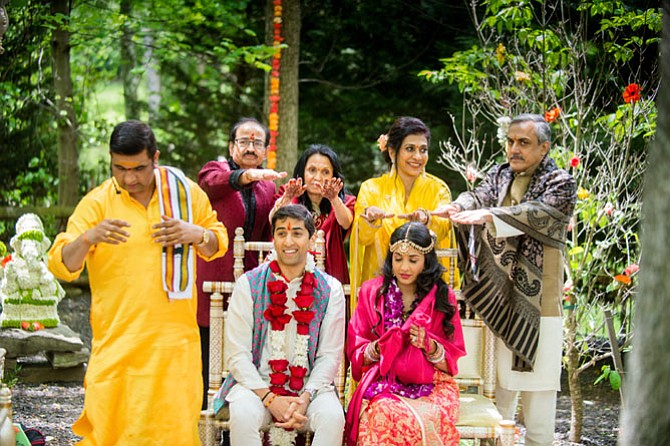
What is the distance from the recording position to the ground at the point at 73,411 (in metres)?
5.98

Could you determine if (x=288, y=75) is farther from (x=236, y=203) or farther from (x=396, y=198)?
(x=396, y=198)

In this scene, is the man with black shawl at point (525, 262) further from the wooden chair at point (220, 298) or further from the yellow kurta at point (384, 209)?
the wooden chair at point (220, 298)

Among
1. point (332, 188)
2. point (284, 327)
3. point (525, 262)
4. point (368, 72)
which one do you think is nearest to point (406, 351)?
point (284, 327)

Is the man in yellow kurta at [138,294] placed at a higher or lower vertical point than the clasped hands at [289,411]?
higher

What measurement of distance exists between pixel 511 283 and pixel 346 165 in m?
6.75

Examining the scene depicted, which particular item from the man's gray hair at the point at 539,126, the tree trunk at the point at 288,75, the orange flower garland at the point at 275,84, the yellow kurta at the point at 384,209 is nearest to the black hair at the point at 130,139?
the yellow kurta at the point at 384,209

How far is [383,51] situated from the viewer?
34.1 ft

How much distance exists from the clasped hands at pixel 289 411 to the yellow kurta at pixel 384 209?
2.88ft

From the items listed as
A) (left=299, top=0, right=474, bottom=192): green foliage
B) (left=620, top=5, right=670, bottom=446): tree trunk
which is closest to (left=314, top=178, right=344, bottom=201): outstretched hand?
(left=620, top=5, right=670, bottom=446): tree trunk

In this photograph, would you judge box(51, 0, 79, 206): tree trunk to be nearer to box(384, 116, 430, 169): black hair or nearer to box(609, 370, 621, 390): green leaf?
box(384, 116, 430, 169): black hair

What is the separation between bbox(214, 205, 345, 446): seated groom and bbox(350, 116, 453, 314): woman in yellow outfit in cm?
49

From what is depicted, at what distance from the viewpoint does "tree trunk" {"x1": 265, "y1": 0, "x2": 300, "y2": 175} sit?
29.7 ft

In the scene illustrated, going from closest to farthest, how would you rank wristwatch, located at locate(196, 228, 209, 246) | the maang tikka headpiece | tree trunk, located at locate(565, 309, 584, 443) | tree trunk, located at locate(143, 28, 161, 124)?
1. wristwatch, located at locate(196, 228, 209, 246)
2. the maang tikka headpiece
3. tree trunk, located at locate(565, 309, 584, 443)
4. tree trunk, located at locate(143, 28, 161, 124)

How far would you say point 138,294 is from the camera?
376cm
